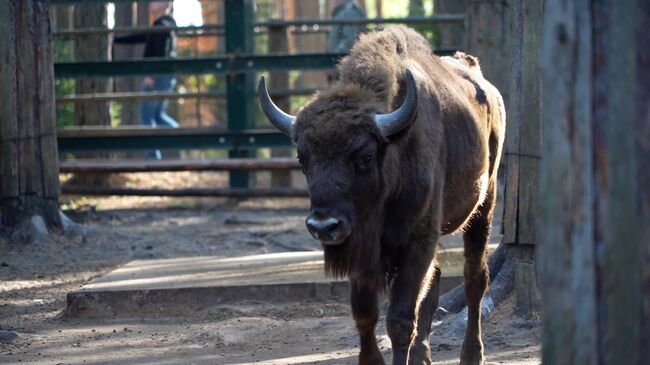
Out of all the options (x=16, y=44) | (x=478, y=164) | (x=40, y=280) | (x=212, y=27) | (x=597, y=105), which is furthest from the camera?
(x=212, y=27)

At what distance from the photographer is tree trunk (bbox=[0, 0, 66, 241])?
34.1ft

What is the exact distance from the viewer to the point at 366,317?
6.02m

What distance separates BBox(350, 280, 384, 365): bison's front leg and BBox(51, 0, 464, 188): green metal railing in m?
8.12

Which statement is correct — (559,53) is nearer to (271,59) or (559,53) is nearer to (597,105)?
(597,105)

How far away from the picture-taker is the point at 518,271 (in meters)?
7.34

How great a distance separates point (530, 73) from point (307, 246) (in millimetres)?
4160

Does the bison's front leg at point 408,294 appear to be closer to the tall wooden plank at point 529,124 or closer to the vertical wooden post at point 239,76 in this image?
the tall wooden plank at point 529,124

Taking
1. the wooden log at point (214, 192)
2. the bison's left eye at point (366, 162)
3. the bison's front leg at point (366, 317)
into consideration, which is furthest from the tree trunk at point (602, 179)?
the wooden log at point (214, 192)

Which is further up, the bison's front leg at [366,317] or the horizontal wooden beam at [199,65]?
the horizontal wooden beam at [199,65]

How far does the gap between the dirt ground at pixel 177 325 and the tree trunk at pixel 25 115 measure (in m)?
0.38

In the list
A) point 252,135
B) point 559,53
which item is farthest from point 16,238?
point 559,53

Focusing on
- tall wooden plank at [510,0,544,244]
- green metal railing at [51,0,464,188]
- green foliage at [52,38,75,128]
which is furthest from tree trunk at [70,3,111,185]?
tall wooden plank at [510,0,544,244]

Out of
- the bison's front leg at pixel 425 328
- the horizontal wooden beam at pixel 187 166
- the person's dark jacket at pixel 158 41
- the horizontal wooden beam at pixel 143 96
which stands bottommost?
the bison's front leg at pixel 425 328

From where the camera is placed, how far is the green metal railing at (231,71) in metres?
14.2
